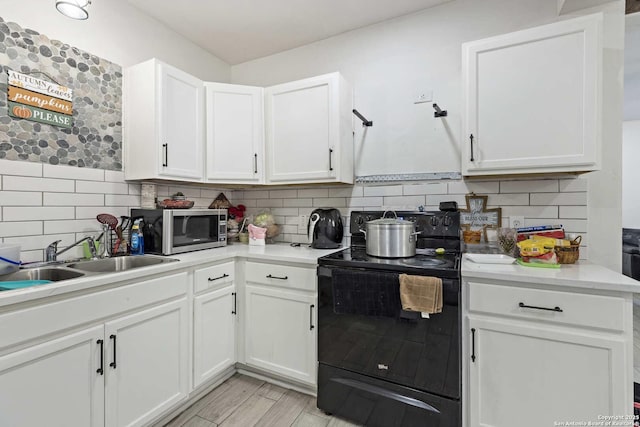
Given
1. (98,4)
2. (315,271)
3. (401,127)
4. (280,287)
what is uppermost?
(98,4)

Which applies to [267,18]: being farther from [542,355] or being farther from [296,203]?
[542,355]

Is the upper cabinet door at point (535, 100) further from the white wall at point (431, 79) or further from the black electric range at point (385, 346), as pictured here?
the black electric range at point (385, 346)

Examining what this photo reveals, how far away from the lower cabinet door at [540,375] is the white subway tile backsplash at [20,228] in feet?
7.67

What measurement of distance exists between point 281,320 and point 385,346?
2.35 ft

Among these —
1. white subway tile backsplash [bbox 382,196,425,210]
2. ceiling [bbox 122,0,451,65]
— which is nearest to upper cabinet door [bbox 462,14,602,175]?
white subway tile backsplash [bbox 382,196,425,210]

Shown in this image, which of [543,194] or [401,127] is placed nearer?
[543,194]

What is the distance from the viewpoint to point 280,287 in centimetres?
199

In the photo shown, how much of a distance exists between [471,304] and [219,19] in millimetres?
2571

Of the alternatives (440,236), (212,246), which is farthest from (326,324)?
(212,246)

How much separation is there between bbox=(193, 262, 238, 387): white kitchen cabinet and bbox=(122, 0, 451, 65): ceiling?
183 cm

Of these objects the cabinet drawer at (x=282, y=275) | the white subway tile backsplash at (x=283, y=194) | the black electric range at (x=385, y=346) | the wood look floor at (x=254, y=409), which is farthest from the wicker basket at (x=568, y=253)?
the white subway tile backsplash at (x=283, y=194)

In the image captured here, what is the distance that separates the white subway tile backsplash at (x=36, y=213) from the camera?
5.15 feet

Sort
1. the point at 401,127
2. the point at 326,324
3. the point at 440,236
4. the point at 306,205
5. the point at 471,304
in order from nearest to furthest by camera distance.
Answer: the point at 471,304 → the point at 326,324 → the point at 440,236 → the point at 401,127 → the point at 306,205

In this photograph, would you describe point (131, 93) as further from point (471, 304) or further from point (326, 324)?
point (471, 304)
